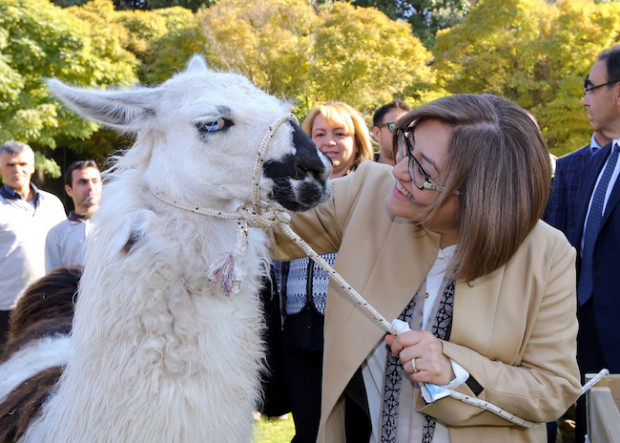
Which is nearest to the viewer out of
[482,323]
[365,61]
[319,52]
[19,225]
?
[482,323]

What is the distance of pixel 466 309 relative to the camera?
6.09 feet

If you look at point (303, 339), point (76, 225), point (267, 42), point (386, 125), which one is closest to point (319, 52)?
point (267, 42)

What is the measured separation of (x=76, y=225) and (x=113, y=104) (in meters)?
2.97

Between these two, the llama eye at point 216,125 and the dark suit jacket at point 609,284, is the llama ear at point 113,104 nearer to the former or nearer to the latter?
the llama eye at point 216,125

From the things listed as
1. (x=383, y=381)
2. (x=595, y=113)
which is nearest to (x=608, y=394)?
(x=383, y=381)

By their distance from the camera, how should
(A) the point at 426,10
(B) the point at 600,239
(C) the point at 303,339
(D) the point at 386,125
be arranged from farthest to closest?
(A) the point at 426,10 → (D) the point at 386,125 → (B) the point at 600,239 → (C) the point at 303,339

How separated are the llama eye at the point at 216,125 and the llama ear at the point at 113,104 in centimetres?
21

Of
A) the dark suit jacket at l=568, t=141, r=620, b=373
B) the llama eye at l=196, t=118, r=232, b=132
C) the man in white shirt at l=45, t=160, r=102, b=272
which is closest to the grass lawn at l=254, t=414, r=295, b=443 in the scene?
the man in white shirt at l=45, t=160, r=102, b=272

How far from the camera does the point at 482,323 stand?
185cm

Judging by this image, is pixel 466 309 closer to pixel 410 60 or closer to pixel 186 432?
pixel 186 432

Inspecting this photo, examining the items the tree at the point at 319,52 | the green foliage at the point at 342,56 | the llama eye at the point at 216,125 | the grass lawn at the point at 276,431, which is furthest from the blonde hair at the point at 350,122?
the tree at the point at 319,52

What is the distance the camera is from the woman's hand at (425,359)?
174 centimetres

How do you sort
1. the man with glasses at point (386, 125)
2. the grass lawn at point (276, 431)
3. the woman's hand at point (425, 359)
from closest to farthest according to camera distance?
the woman's hand at point (425, 359) < the man with glasses at point (386, 125) < the grass lawn at point (276, 431)

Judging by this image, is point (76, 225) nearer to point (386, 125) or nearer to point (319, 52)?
point (386, 125)
